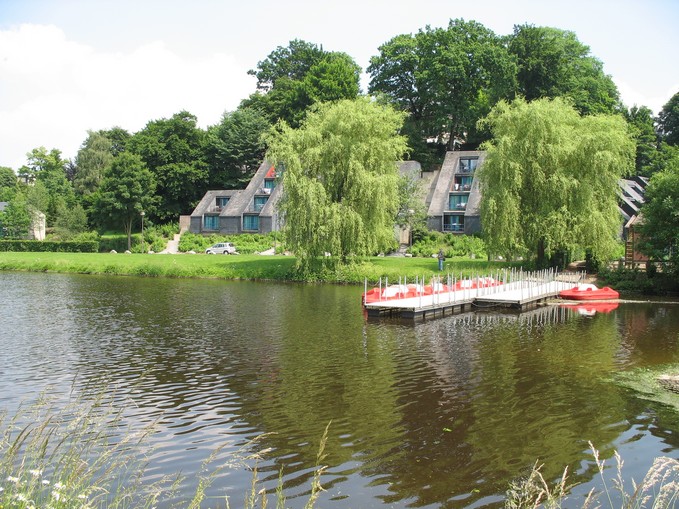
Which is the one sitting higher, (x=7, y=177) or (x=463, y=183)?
(x=7, y=177)

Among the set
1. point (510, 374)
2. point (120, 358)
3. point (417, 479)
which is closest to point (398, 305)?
point (510, 374)

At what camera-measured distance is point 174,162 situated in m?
87.4

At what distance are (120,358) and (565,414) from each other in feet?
42.9

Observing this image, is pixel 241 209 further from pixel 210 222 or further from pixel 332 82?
pixel 332 82

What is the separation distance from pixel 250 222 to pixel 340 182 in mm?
34271

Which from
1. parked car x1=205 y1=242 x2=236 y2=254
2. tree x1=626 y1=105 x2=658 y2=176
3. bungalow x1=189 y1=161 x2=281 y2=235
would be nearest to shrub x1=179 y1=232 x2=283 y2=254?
parked car x1=205 y1=242 x2=236 y2=254

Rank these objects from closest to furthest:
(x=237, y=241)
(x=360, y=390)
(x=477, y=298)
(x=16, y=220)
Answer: (x=360, y=390) → (x=477, y=298) → (x=237, y=241) → (x=16, y=220)

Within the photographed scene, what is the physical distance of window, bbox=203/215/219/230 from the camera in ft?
262

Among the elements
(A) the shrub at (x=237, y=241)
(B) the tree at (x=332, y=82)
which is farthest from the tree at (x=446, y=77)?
(A) the shrub at (x=237, y=241)

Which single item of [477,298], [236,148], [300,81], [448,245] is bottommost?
[477,298]

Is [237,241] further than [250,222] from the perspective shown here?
No

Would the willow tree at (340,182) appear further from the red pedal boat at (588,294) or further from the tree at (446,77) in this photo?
the tree at (446,77)

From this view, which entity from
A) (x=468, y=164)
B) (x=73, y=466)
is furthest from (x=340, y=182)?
(x=73, y=466)

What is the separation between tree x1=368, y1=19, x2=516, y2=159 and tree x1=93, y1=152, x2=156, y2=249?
33.0 metres
